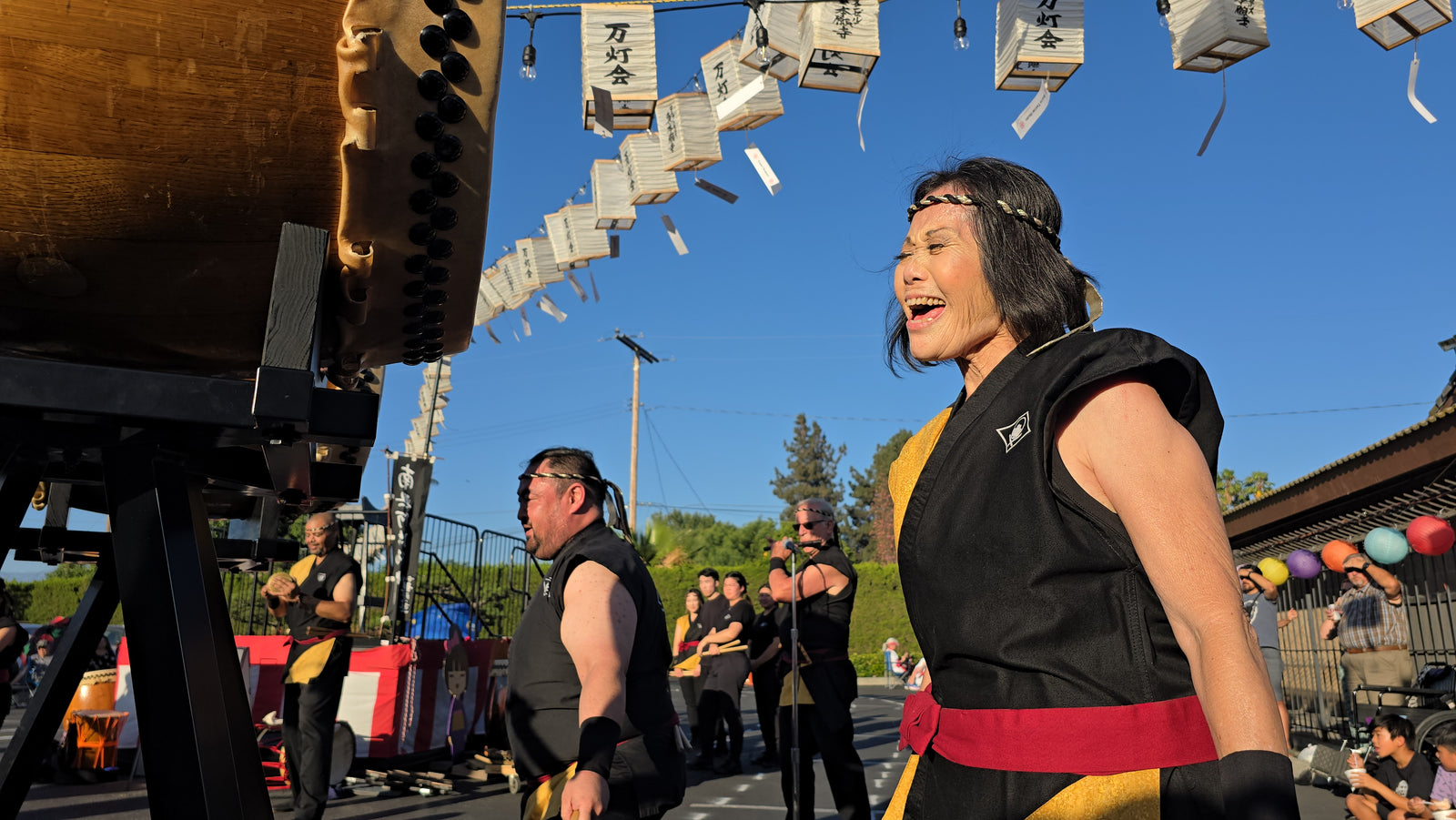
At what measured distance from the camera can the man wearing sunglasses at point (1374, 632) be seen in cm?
748

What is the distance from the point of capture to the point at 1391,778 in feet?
19.0

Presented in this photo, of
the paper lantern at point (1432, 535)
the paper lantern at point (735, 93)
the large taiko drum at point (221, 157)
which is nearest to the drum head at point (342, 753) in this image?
the paper lantern at point (735, 93)

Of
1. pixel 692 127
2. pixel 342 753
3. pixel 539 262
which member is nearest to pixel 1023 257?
pixel 692 127

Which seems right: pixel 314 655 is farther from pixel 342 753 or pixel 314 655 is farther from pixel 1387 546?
pixel 1387 546

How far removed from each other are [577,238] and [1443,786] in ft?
22.5

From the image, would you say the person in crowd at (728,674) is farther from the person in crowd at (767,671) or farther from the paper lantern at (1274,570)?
the paper lantern at (1274,570)

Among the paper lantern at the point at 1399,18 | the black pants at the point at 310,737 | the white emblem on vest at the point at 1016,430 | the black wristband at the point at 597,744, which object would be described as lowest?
the black pants at the point at 310,737

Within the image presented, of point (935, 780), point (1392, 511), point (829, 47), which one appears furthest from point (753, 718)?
point (935, 780)

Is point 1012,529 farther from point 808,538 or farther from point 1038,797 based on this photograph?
point 808,538

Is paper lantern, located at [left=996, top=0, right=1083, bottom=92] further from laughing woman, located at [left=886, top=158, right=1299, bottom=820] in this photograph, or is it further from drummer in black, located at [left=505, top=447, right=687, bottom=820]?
laughing woman, located at [left=886, top=158, right=1299, bottom=820]

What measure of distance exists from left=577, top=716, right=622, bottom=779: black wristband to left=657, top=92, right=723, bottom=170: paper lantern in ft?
15.0

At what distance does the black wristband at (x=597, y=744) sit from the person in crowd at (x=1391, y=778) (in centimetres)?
502

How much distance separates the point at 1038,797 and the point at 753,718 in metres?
13.6

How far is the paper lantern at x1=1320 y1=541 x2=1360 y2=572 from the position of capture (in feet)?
27.6
